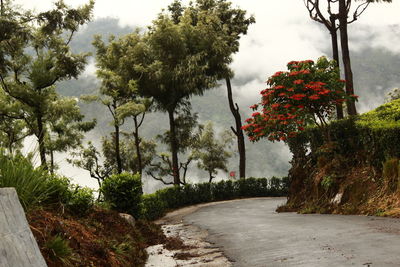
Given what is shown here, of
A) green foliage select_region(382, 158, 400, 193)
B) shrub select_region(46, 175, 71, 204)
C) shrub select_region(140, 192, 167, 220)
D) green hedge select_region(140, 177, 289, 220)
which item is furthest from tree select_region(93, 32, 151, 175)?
shrub select_region(46, 175, 71, 204)

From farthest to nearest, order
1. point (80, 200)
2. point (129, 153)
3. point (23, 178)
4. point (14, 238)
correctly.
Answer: point (129, 153) → point (80, 200) → point (23, 178) → point (14, 238)

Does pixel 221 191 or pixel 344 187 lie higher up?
pixel 221 191

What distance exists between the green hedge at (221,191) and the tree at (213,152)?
12.1m

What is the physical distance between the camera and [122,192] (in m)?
13.8

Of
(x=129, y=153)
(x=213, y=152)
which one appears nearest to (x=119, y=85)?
(x=129, y=153)

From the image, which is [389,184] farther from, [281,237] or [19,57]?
[19,57]

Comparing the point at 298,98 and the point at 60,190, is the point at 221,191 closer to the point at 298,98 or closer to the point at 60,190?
the point at 298,98

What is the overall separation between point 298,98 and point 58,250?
1077cm

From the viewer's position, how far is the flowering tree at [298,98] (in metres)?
14.7

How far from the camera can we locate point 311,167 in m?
15.8

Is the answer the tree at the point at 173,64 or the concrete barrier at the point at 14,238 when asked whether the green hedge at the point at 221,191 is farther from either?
the concrete barrier at the point at 14,238

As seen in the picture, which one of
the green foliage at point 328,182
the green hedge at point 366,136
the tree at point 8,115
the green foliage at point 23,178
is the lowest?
the green foliage at point 328,182

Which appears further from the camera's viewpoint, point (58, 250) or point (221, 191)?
point (221, 191)

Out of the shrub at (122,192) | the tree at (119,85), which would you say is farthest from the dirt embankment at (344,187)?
the tree at (119,85)
